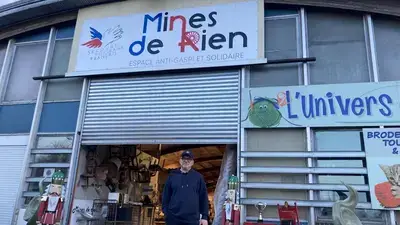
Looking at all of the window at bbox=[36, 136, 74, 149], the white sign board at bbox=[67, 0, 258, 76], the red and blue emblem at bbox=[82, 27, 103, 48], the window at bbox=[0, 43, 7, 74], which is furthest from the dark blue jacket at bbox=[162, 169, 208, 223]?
the window at bbox=[0, 43, 7, 74]

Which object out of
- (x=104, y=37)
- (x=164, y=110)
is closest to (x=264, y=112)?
(x=164, y=110)

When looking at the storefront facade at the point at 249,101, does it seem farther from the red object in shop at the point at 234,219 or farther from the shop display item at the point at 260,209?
the red object in shop at the point at 234,219

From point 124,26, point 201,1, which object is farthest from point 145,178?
point 201,1

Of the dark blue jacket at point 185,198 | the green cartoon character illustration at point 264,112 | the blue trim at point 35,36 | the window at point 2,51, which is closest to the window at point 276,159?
the green cartoon character illustration at point 264,112

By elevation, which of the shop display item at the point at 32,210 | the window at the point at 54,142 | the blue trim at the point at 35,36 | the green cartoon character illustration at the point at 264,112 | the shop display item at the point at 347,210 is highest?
the blue trim at the point at 35,36

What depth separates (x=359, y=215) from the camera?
4.82m

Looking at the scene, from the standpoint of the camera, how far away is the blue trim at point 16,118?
6.95 meters

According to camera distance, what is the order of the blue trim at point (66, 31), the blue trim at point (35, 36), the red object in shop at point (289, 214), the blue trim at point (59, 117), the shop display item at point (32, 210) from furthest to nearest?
the blue trim at point (35, 36) < the blue trim at point (66, 31) < the blue trim at point (59, 117) < the shop display item at point (32, 210) < the red object in shop at point (289, 214)

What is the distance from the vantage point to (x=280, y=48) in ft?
19.4

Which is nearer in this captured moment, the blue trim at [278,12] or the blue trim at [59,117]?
the blue trim at [278,12]

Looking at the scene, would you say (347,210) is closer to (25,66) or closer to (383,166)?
(383,166)

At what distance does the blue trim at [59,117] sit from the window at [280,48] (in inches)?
138

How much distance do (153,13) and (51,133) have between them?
3.12 m

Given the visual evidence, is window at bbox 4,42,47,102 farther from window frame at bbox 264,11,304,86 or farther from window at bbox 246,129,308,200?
window frame at bbox 264,11,304,86
